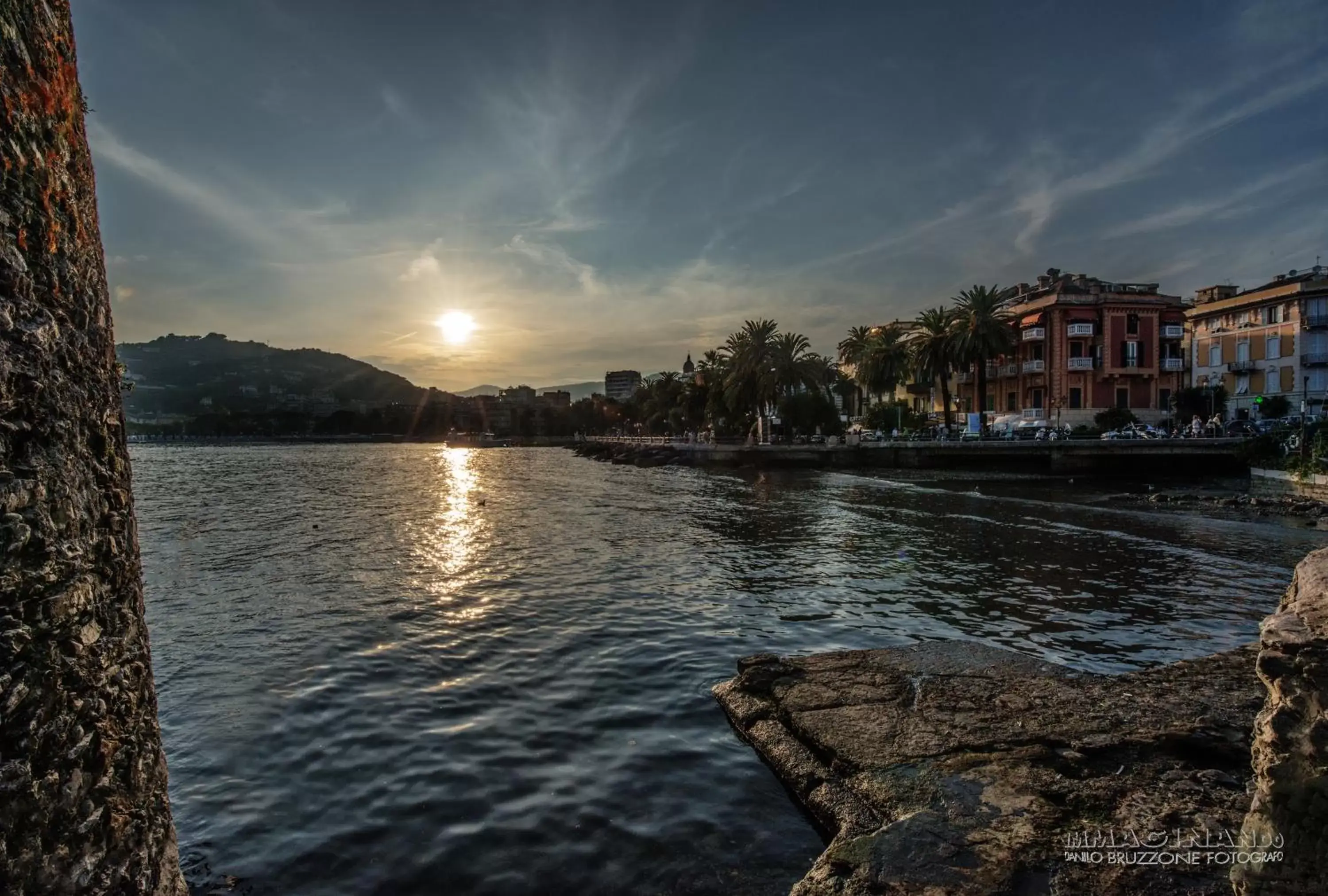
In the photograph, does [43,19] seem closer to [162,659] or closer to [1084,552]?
[162,659]

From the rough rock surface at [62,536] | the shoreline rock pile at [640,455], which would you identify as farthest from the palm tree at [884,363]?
the rough rock surface at [62,536]

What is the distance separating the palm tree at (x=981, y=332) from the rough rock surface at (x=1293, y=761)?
64.1 meters

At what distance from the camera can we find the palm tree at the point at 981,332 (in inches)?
2389

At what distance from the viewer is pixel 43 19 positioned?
106 inches

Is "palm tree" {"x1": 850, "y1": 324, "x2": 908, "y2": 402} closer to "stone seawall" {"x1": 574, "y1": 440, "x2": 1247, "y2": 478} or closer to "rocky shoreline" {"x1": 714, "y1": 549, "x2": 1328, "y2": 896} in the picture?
"stone seawall" {"x1": 574, "y1": 440, "x2": 1247, "y2": 478}

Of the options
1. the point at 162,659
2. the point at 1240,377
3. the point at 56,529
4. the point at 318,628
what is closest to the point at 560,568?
the point at 318,628

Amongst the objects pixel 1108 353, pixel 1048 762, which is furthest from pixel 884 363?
pixel 1048 762

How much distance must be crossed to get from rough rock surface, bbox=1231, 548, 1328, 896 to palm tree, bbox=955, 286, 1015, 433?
210ft

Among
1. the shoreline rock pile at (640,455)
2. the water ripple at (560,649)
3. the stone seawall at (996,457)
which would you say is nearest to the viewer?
the water ripple at (560,649)

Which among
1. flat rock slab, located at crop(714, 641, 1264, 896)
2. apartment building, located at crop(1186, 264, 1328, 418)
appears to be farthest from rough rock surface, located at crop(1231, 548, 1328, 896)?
apartment building, located at crop(1186, 264, 1328, 418)

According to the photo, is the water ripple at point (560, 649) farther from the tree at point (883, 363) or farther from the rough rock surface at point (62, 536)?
the tree at point (883, 363)

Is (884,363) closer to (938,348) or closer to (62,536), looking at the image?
(938,348)

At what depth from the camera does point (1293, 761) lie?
9.62 ft

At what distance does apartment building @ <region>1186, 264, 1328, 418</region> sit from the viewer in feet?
194
